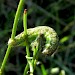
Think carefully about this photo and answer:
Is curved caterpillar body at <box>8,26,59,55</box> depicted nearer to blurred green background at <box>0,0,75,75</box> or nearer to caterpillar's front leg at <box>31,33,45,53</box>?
caterpillar's front leg at <box>31,33,45,53</box>

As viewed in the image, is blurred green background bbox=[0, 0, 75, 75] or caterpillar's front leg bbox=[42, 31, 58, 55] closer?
caterpillar's front leg bbox=[42, 31, 58, 55]

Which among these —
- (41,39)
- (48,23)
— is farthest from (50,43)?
(48,23)

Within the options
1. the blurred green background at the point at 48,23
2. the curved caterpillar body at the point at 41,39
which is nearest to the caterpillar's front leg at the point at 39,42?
the curved caterpillar body at the point at 41,39

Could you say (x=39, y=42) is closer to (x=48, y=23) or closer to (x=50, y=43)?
(x=50, y=43)

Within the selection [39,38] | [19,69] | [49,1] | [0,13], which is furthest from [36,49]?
[49,1]

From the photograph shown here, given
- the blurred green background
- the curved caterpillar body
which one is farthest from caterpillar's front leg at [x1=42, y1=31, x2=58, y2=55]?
the blurred green background
